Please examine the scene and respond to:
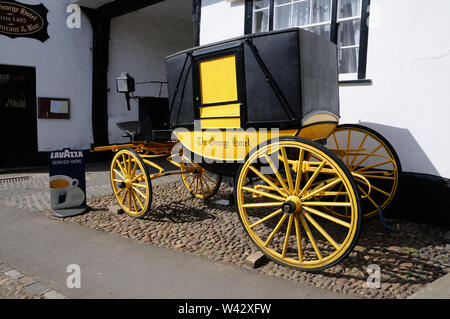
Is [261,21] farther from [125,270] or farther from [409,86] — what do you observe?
[125,270]

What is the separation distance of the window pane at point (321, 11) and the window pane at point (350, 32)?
279 millimetres

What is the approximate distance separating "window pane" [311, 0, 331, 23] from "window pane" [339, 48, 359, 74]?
58 centimetres

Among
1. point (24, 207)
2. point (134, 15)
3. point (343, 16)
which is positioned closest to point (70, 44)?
point (134, 15)

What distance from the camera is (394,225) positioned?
3803 mm

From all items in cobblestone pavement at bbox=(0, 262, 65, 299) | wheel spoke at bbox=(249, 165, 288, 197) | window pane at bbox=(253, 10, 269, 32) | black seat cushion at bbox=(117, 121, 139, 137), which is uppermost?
window pane at bbox=(253, 10, 269, 32)

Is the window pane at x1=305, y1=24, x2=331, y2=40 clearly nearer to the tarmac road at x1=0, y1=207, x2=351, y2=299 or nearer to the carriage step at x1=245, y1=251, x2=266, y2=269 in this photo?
the carriage step at x1=245, y1=251, x2=266, y2=269

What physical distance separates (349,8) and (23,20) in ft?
24.6

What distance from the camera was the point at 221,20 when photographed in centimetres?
593

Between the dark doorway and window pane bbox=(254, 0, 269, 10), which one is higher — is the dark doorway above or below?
below

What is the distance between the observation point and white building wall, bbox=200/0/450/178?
3.80 m

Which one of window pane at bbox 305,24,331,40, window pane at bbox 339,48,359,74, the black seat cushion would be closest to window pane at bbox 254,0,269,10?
window pane at bbox 305,24,331,40
